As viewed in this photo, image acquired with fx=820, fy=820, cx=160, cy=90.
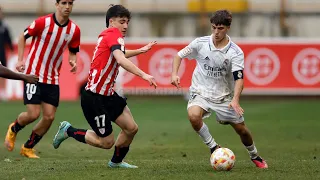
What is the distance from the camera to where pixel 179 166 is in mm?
10672

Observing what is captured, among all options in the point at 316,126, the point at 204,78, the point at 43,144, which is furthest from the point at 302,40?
the point at 204,78

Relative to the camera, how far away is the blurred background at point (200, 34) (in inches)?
992

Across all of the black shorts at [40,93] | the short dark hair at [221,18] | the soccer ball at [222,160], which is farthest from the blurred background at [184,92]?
the short dark hair at [221,18]

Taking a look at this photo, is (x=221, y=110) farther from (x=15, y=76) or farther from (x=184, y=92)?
(x=184, y=92)

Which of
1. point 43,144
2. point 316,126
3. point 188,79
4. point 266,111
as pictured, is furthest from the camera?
point 188,79

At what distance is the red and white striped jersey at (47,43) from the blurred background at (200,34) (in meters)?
12.4

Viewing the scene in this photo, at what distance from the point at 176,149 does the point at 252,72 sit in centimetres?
1152

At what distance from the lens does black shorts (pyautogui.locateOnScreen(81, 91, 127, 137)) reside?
10.3m

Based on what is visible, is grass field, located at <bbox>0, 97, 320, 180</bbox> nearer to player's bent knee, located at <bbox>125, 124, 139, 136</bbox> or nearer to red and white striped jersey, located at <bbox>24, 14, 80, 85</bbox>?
player's bent knee, located at <bbox>125, 124, 139, 136</bbox>

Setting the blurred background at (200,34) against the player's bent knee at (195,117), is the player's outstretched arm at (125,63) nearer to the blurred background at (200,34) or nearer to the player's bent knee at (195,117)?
the player's bent knee at (195,117)

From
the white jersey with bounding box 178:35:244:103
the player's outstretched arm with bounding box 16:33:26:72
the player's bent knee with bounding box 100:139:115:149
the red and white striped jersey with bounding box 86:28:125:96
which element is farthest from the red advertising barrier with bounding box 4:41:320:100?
the red and white striped jersey with bounding box 86:28:125:96

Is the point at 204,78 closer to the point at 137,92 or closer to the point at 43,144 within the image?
the point at 43,144

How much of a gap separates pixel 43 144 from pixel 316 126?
651 centimetres

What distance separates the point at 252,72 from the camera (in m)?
25.0
